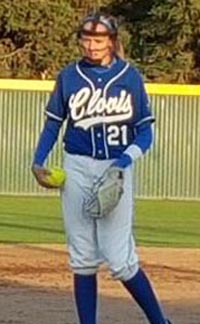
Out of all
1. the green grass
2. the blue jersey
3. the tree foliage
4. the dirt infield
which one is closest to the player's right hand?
the blue jersey

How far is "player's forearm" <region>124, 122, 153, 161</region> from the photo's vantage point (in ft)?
27.6

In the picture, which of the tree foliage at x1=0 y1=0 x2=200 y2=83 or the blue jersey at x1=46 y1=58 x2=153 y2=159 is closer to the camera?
the blue jersey at x1=46 y1=58 x2=153 y2=159

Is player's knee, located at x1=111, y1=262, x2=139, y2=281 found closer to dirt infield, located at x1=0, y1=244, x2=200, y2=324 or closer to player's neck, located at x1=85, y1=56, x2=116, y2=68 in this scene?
player's neck, located at x1=85, y1=56, x2=116, y2=68

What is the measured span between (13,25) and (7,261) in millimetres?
31052

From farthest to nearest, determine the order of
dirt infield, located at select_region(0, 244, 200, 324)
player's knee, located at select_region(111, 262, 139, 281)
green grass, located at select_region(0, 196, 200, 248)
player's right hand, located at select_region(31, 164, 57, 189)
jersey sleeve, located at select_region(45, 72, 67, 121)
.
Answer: green grass, located at select_region(0, 196, 200, 248) < dirt infield, located at select_region(0, 244, 200, 324) < jersey sleeve, located at select_region(45, 72, 67, 121) < player's knee, located at select_region(111, 262, 139, 281) < player's right hand, located at select_region(31, 164, 57, 189)

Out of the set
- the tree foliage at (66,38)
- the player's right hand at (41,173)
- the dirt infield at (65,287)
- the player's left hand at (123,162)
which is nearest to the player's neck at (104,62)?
the player's left hand at (123,162)

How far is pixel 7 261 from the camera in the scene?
1623cm

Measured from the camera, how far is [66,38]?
4681cm

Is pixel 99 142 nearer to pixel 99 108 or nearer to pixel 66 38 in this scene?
pixel 99 108

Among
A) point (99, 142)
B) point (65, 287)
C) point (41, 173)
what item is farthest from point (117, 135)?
point (65, 287)

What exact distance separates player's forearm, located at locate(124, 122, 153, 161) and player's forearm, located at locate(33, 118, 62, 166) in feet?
1.52

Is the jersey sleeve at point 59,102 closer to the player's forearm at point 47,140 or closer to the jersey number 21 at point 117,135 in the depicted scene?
the player's forearm at point 47,140

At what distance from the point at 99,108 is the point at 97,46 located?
0.36 meters

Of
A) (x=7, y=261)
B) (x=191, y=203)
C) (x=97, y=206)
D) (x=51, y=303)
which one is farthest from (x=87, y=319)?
(x=191, y=203)
